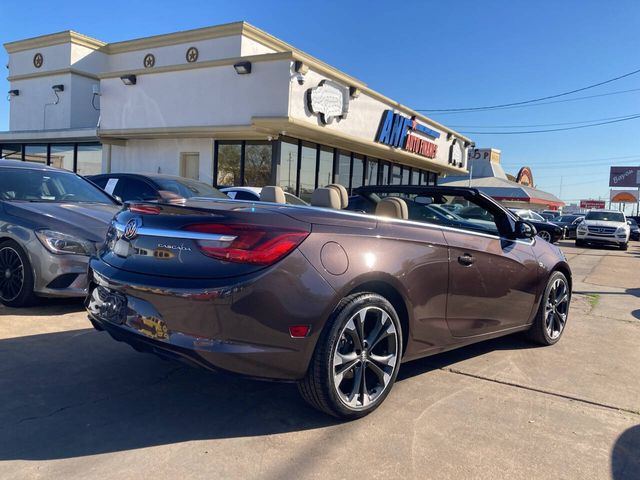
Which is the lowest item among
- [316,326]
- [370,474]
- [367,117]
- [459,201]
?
[370,474]

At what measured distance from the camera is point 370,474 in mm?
2531

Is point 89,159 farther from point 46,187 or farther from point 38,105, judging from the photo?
point 46,187

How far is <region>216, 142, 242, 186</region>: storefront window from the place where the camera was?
599 inches

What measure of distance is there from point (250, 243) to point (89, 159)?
17963 millimetres

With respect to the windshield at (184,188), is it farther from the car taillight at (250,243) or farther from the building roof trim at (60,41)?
the building roof trim at (60,41)

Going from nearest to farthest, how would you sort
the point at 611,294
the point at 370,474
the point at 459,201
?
the point at 370,474
the point at 459,201
the point at 611,294

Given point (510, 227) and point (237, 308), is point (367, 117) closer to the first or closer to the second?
point (510, 227)

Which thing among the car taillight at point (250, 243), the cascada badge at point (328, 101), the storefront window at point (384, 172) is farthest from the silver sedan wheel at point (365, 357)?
the storefront window at point (384, 172)

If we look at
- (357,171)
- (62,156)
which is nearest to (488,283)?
(357,171)

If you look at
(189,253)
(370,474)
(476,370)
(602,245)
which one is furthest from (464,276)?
(602,245)

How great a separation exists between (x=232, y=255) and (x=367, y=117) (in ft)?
46.7

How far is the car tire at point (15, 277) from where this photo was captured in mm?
4973

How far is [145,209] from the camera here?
10.4ft

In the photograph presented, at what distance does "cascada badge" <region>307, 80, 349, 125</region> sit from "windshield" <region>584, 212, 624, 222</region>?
45.6 ft
